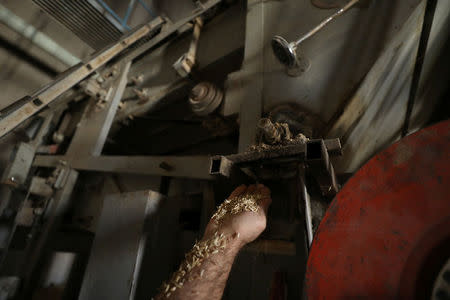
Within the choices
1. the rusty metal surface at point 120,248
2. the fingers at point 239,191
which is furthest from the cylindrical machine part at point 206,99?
the fingers at point 239,191

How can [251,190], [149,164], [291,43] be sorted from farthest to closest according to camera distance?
[149,164]
[291,43]
[251,190]

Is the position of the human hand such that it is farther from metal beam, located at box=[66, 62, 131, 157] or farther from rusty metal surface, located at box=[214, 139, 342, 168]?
metal beam, located at box=[66, 62, 131, 157]

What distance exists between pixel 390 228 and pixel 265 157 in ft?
1.44

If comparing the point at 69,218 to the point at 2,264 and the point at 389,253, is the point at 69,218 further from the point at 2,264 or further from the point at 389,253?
the point at 389,253

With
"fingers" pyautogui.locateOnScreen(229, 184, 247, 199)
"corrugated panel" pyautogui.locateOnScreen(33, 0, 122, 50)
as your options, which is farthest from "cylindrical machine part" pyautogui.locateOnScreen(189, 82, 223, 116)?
"corrugated panel" pyautogui.locateOnScreen(33, 0, 122, 50)

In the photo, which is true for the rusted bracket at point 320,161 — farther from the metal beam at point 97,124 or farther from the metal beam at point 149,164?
the metal beam at point 97,124

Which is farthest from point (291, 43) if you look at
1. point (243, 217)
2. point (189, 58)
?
point (189, 58)

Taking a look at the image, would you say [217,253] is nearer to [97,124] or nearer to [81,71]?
[97,124]

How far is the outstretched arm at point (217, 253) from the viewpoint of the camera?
0.74 m

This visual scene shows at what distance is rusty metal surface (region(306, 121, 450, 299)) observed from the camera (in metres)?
0.53

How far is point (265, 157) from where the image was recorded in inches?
35.0

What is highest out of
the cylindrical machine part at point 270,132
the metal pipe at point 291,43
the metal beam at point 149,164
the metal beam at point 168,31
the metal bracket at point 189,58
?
the metal beam at point 168,31

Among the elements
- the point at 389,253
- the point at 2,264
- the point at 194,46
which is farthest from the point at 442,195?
the point at 2,264

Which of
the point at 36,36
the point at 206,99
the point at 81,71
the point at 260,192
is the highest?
the point at 36,36
